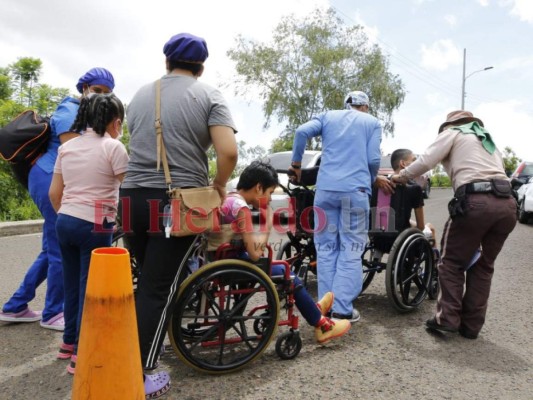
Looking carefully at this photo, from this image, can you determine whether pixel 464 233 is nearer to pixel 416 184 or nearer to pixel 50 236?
pixel 416 184

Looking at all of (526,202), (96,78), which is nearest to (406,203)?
(96,78)

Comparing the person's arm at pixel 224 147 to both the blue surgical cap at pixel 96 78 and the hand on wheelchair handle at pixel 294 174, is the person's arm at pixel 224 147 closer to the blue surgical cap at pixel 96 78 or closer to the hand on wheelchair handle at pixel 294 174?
the blue surgical cap at pixel 96 78

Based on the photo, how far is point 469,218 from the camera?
322 centimetres

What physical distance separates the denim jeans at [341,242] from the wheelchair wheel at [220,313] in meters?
0.92

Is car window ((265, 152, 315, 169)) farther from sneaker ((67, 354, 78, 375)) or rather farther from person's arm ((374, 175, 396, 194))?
sneaker ((67, 354, 78, 375))

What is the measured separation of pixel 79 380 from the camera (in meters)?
1.94

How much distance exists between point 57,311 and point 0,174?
7194 millimetres

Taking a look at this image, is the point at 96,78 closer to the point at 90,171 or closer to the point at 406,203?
the point at 90,171

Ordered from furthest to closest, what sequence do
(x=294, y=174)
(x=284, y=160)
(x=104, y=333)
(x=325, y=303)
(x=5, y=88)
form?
(x=5, y=88) < (x=284, y=160) < (x=294, y=174) < (x=325, y=303) < (x=104, y=333)

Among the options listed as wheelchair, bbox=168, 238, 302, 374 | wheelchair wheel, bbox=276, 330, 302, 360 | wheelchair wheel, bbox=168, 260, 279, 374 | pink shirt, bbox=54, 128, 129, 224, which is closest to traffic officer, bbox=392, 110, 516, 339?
wheelchair wheel, bbox=276, 330, 302, 360

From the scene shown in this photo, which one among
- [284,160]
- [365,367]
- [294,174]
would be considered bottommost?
[365,367]

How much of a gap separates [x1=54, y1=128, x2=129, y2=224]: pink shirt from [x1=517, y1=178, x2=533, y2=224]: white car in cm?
964

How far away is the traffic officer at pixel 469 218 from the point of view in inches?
126

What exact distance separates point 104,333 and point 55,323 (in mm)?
1713
